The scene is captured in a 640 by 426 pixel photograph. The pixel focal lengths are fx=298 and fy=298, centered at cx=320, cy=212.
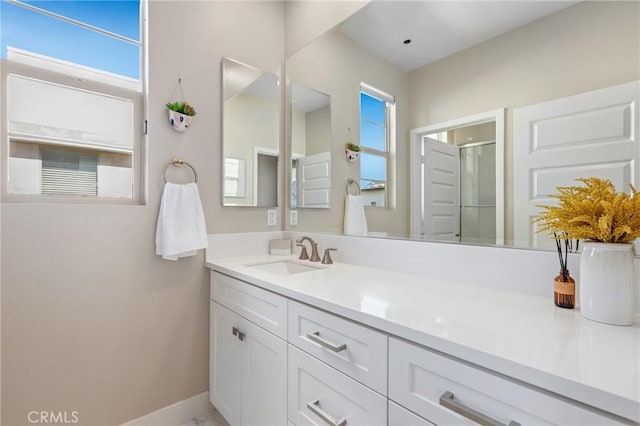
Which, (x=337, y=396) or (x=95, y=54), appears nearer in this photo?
(x=337, y=396)

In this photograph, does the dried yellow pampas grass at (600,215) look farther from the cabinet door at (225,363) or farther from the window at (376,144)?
the cabinet door at (225,363)

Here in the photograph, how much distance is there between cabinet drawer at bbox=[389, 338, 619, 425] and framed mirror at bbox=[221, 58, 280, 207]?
1.37m

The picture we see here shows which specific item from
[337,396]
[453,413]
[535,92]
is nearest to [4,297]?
[337,396]

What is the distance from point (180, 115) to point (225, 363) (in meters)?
1.29

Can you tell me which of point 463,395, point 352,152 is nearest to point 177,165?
point 352,152

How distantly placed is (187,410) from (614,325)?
6.08 feet

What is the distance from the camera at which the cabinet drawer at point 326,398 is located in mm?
789

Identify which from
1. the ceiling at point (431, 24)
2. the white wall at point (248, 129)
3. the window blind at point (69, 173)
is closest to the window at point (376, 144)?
the ceiling at point (431, 24)

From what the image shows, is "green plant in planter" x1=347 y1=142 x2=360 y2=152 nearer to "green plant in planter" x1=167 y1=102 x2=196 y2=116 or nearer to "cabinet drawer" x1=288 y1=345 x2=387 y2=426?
"green plant in planter" x1=167 y1=102 x2=196 y2=116

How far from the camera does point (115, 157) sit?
146 cm

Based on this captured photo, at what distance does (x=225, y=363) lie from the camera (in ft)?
4.91

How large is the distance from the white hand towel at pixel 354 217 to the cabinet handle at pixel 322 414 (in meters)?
0.84

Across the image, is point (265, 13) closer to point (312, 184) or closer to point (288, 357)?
point (312, 184)

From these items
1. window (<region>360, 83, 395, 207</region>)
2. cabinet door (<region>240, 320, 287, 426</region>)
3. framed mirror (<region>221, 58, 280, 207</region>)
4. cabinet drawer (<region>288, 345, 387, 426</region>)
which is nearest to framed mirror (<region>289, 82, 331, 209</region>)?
framed mirror (<region>221, 58, 280, 207</region>)
